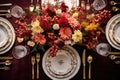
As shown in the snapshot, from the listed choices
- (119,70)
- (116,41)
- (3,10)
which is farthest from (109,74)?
(3,10)

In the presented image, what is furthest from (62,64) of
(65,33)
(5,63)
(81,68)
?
(5,63)

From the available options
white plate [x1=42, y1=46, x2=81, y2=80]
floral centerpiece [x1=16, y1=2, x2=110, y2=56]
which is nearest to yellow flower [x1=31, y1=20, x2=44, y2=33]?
floral centerpiece [x1=16, y1=2, x2=110, y2=56]

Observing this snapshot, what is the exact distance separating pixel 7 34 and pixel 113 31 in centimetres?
77

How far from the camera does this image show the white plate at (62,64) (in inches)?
105

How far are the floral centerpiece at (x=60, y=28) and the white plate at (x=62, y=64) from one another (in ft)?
0.41

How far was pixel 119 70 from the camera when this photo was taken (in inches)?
107

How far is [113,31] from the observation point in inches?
107

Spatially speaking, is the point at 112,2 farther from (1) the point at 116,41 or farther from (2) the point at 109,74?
(2) the point at 109,74

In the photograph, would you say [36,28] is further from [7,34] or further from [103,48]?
[103,48]

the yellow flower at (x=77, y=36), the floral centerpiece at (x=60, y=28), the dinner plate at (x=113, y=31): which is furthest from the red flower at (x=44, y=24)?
the dinner plate at (x=113, y=31)

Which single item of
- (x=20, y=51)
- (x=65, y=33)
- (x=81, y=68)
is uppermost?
(x=65, y=33)

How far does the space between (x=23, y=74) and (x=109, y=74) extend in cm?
62

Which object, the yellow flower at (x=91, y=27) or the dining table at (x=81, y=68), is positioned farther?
the dining table at (x=81, y=68)

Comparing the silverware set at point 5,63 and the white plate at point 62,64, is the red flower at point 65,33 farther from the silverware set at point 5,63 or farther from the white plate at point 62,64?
the silverware set at point 5,63
